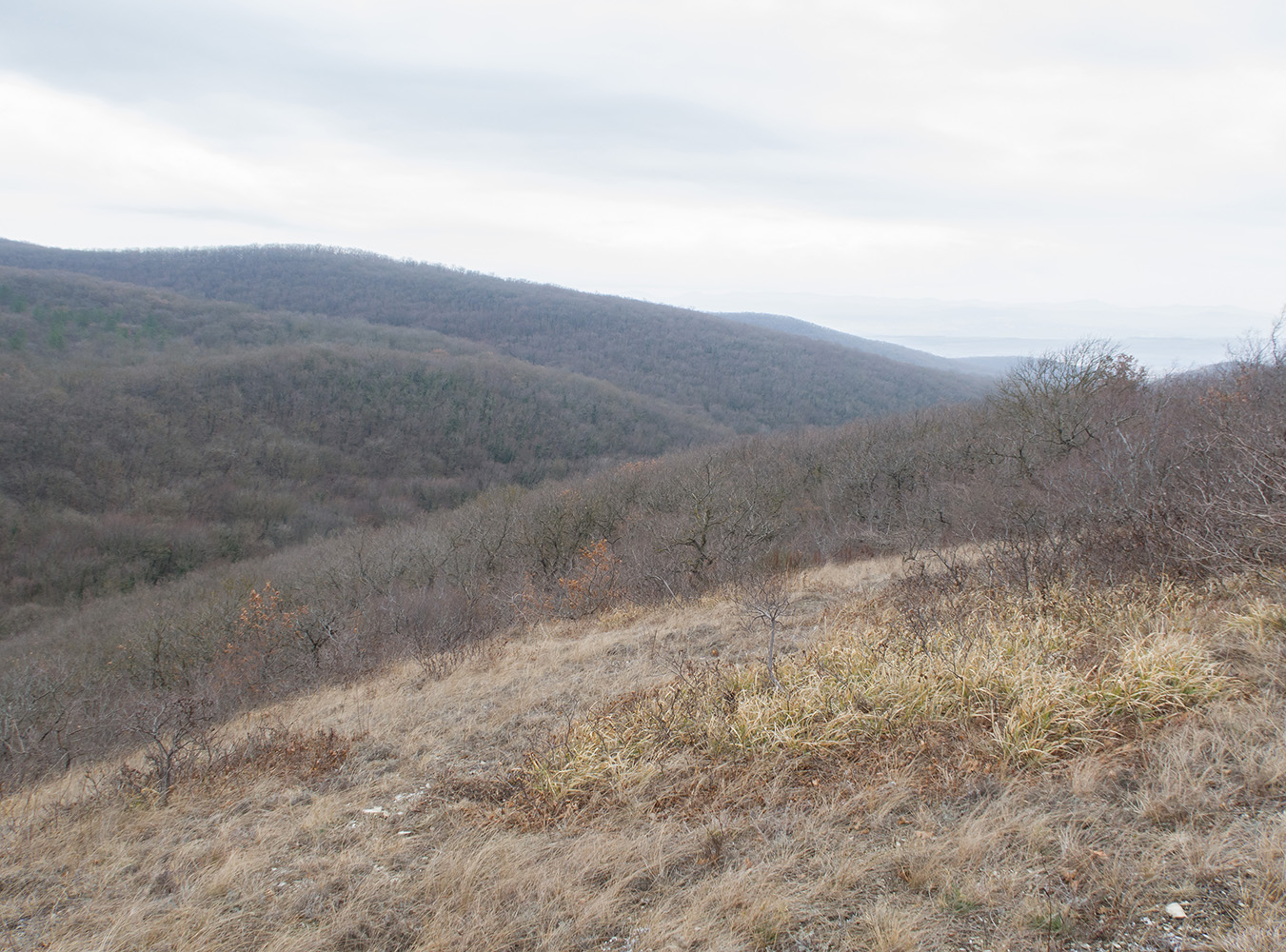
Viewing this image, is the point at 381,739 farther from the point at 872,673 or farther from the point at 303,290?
the point at 303,290

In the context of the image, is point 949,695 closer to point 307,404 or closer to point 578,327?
point 307,404

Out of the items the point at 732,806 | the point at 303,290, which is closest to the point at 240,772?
the point at 732,806

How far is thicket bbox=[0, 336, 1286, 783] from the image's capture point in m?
7.25

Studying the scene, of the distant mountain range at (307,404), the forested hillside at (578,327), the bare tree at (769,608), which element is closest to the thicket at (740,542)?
the bare tree at (769,608)

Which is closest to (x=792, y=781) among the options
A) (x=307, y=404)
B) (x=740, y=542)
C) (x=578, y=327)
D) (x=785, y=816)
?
(x=785, y=816)

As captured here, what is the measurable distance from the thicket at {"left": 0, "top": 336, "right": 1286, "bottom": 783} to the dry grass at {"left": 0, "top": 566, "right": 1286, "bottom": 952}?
54.9 inches

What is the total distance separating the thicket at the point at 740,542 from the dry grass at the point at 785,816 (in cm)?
140

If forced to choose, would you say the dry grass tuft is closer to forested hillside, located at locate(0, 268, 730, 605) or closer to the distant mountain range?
forested hillside, located at locate(0, 268, 730, 605)

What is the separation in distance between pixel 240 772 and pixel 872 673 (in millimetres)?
5520

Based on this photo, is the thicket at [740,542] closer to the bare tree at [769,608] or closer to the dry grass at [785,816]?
the dry grass at [785,816]

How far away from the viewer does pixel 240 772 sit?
5.79m

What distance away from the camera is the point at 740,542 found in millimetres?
21500

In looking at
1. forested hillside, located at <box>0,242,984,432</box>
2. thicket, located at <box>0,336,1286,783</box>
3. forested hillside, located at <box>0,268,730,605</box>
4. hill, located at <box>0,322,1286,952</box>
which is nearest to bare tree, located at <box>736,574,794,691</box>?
hill, located at <box>0,322,1286,952</box>

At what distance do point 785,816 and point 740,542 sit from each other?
17.6 metres
